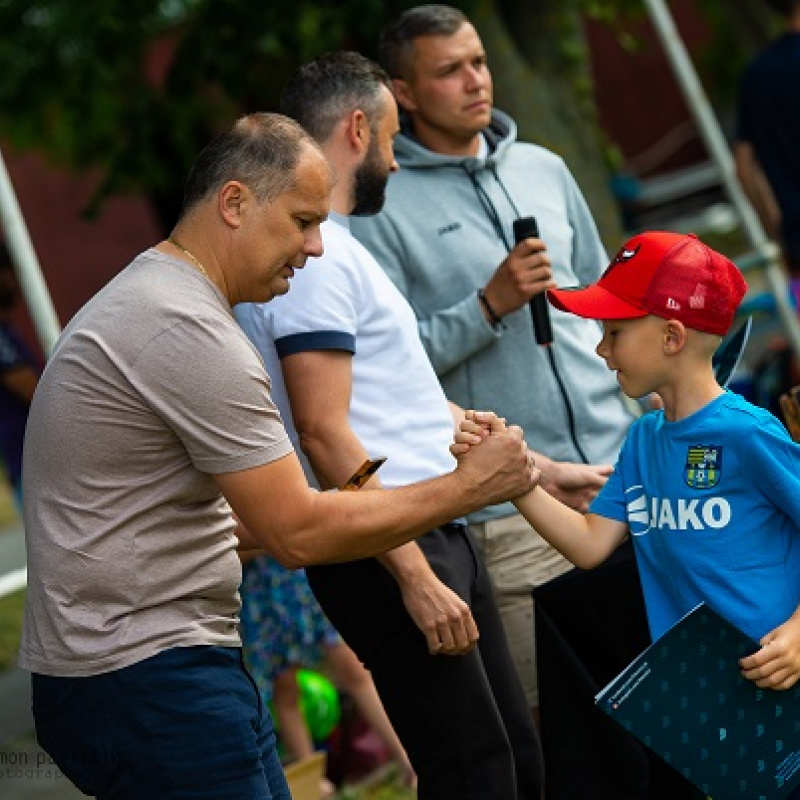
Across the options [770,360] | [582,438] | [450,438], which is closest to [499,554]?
[582,438]

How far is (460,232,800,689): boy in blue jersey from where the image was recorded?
11.7 ft

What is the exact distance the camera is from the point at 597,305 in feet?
12.3

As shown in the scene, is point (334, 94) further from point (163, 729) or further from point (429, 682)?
point (163, 729)

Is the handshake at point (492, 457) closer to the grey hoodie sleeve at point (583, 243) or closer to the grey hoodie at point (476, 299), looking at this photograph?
the grey hoodie at point (476, 299)

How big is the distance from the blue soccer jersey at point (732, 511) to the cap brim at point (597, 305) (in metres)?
0.25

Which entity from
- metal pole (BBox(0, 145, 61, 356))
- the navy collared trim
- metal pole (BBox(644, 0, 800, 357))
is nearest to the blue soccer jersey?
the navy collared trim

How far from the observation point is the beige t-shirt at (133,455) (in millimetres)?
3156

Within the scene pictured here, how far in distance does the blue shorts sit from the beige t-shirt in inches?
1.4

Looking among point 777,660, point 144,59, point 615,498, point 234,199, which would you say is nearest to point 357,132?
point 234,199

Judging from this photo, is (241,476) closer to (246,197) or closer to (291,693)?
(246,197)

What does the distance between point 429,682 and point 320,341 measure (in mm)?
780

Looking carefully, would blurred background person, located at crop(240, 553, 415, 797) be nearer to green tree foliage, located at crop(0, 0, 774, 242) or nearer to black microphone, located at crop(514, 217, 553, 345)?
black microphone, located at crop(514, 217, 553, 345)

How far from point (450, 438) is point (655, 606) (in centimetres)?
60

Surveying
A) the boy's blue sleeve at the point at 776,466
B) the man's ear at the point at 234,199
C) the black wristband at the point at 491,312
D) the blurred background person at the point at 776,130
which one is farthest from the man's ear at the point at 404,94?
the blurred background person at the point at 776,130
